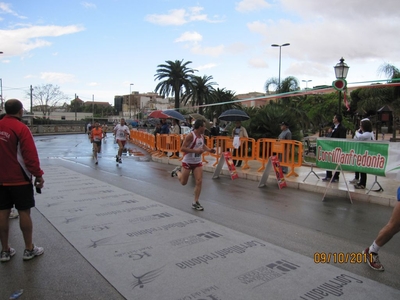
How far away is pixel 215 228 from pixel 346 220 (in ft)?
8.42

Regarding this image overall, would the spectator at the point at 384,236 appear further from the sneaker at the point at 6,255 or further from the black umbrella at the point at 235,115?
the black umbrella at the point at 235,115

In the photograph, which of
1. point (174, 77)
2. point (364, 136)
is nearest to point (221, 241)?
point (364, 136)

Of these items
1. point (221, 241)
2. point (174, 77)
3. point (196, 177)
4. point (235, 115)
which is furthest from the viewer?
point (174, 77)

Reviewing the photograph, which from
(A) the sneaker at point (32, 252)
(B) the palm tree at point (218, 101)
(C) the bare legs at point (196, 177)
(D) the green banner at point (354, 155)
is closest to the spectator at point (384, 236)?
(C) the bare legs at point (196, 177)

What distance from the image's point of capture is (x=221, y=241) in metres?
5.02

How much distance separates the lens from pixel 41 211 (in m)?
6.58

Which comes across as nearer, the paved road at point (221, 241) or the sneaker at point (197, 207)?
the paved road at point (221, 241)

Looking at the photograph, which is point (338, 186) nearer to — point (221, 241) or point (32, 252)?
point (221, 241)

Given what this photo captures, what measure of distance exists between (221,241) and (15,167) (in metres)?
2.91

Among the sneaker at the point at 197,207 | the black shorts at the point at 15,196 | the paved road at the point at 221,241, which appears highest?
the black shorts at the point at 15,196

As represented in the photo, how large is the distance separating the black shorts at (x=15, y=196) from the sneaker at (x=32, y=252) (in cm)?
59

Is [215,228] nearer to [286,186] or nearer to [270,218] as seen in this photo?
[270,218]

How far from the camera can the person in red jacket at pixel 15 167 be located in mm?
4098

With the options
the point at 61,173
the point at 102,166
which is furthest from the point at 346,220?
the point at 102,166
